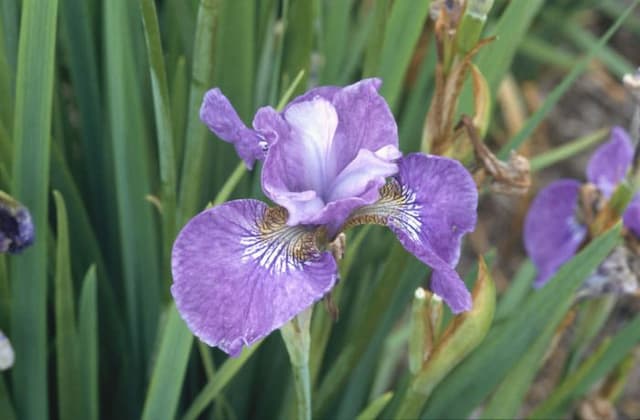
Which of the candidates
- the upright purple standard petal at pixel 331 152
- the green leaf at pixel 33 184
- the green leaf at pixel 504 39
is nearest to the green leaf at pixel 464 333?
the upright purple standard petal at pixel 331 152

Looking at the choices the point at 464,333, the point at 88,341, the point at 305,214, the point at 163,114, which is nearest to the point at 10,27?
the point at 163,114

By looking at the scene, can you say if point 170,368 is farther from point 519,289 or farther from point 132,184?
point 519,289

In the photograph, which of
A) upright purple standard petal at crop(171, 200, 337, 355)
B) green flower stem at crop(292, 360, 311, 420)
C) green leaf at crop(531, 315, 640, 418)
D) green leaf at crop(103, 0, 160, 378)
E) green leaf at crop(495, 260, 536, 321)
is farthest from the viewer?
green leaf at crop(495, 260, 536, 321)

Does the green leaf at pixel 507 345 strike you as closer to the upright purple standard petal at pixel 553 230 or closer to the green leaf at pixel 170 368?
the upright purple standard petal at pixel 553 230

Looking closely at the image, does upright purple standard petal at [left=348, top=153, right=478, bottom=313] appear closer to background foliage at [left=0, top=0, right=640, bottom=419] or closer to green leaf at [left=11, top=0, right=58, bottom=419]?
background foliage at [left=0, top=0, right=640, bottom=419]

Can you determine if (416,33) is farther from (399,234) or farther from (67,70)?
(67,70)

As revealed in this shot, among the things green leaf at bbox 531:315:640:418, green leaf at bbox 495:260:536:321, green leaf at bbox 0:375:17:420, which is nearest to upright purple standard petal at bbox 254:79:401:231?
green leaf at bbox 0:375:17:420

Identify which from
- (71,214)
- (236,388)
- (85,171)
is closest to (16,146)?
(71,214)
